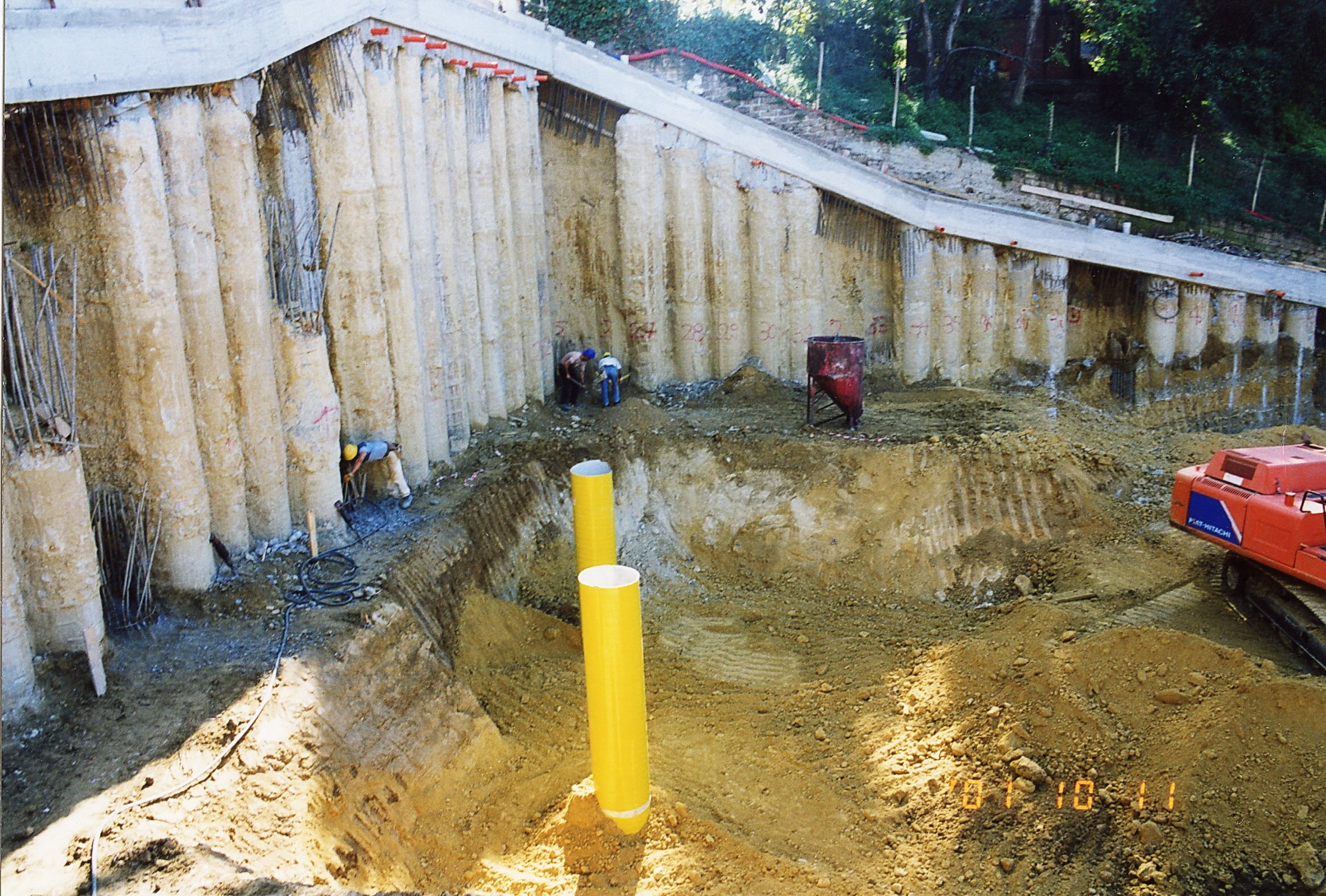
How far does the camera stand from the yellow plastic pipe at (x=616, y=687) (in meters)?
8.87

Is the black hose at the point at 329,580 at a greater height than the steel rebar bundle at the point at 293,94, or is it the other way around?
the steel rebar bundle at the point at 293,94

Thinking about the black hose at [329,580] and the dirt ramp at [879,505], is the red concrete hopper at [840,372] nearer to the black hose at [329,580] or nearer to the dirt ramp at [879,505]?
the dirt ramp at [879,505]

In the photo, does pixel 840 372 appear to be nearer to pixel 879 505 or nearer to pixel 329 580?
pixel 879 505

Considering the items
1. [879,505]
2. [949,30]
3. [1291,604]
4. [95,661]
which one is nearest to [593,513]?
[95,661]

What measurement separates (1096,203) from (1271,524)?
1216 cm

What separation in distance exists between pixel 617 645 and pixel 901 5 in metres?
22.0

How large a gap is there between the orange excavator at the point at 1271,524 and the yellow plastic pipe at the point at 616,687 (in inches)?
290

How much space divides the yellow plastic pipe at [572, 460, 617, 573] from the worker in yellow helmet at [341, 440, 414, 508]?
2592mm

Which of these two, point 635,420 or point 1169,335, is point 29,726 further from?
point 1169,335

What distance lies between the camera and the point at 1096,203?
872 inches

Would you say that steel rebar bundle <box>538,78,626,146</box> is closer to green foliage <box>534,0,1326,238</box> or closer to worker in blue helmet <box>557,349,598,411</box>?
worker in blue helmet <box>557,349,598,411</box>

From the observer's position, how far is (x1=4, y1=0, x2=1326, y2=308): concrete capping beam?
9.06 metres

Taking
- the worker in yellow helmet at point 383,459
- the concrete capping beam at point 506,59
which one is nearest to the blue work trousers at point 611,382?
the concrete capping beam at point 506,59
